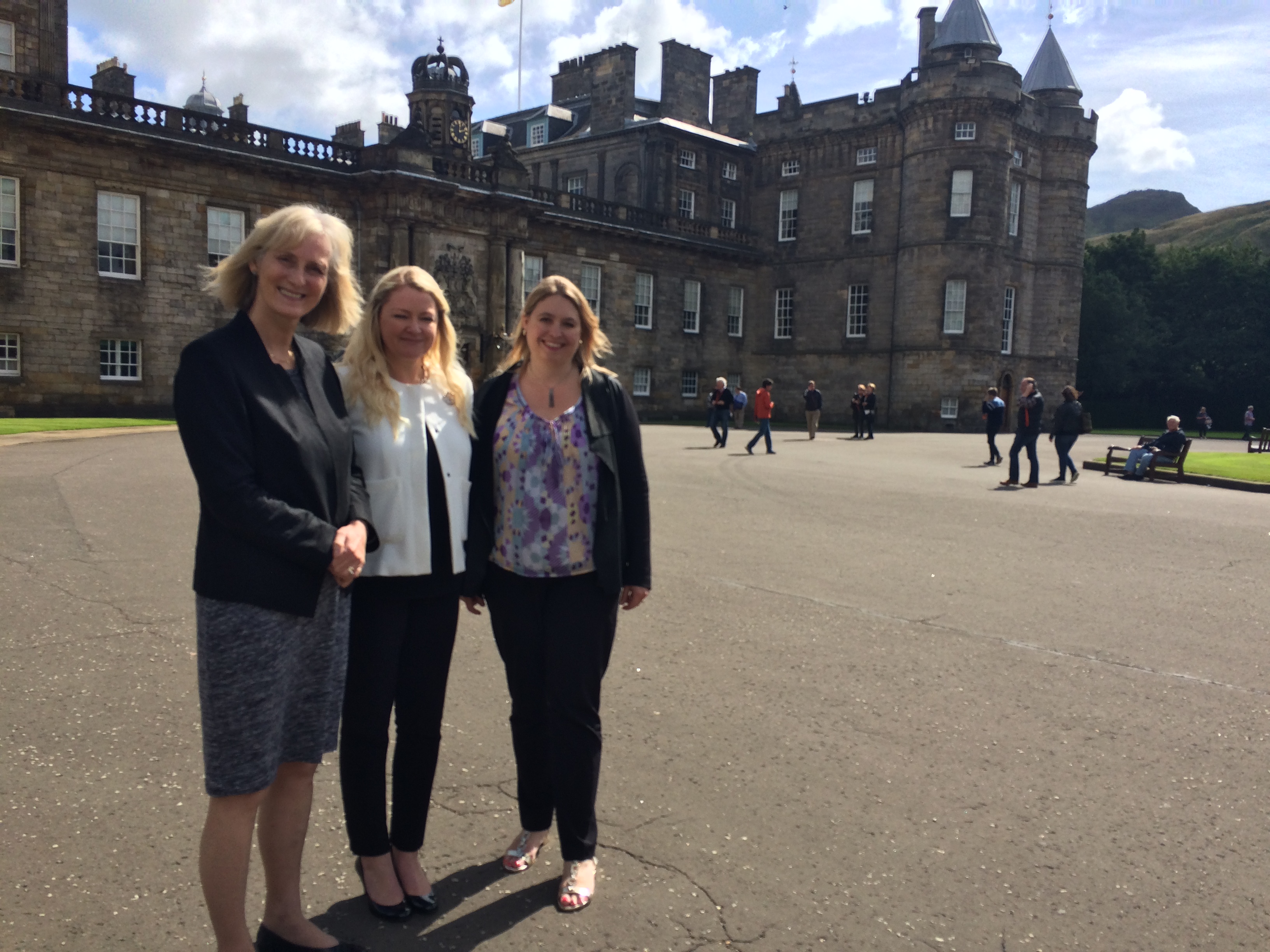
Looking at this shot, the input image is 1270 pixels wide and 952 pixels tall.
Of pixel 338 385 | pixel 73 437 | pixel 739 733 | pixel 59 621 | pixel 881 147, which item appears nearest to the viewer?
pixel 338 385

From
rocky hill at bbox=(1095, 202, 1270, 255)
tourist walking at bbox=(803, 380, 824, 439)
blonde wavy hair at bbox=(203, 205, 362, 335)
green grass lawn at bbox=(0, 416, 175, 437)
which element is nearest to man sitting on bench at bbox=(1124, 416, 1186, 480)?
tourist walking at bbox=(803, 380, 824, 439)

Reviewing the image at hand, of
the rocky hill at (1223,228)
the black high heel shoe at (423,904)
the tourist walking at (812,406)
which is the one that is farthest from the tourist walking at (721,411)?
the rocky hill at (1223,228)

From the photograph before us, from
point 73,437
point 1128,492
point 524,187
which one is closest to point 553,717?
point 1128,492

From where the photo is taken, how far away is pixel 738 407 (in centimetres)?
2936

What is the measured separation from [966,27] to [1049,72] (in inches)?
280

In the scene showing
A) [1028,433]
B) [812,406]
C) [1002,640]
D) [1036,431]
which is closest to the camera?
[1002,640]

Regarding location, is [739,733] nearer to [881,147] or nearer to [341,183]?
[341,183]

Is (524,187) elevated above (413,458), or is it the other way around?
(524,187)

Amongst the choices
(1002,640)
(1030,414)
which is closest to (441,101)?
(1030,414)

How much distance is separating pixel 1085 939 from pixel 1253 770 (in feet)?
6.26

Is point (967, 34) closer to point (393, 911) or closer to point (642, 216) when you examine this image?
point (642, 216)

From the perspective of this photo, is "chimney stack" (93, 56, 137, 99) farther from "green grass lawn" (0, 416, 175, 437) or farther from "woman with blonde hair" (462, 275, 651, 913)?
"woman with blonde hair" (462, 275, 651, 913)

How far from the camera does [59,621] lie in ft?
20.4

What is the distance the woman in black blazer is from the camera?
8.29 feet
